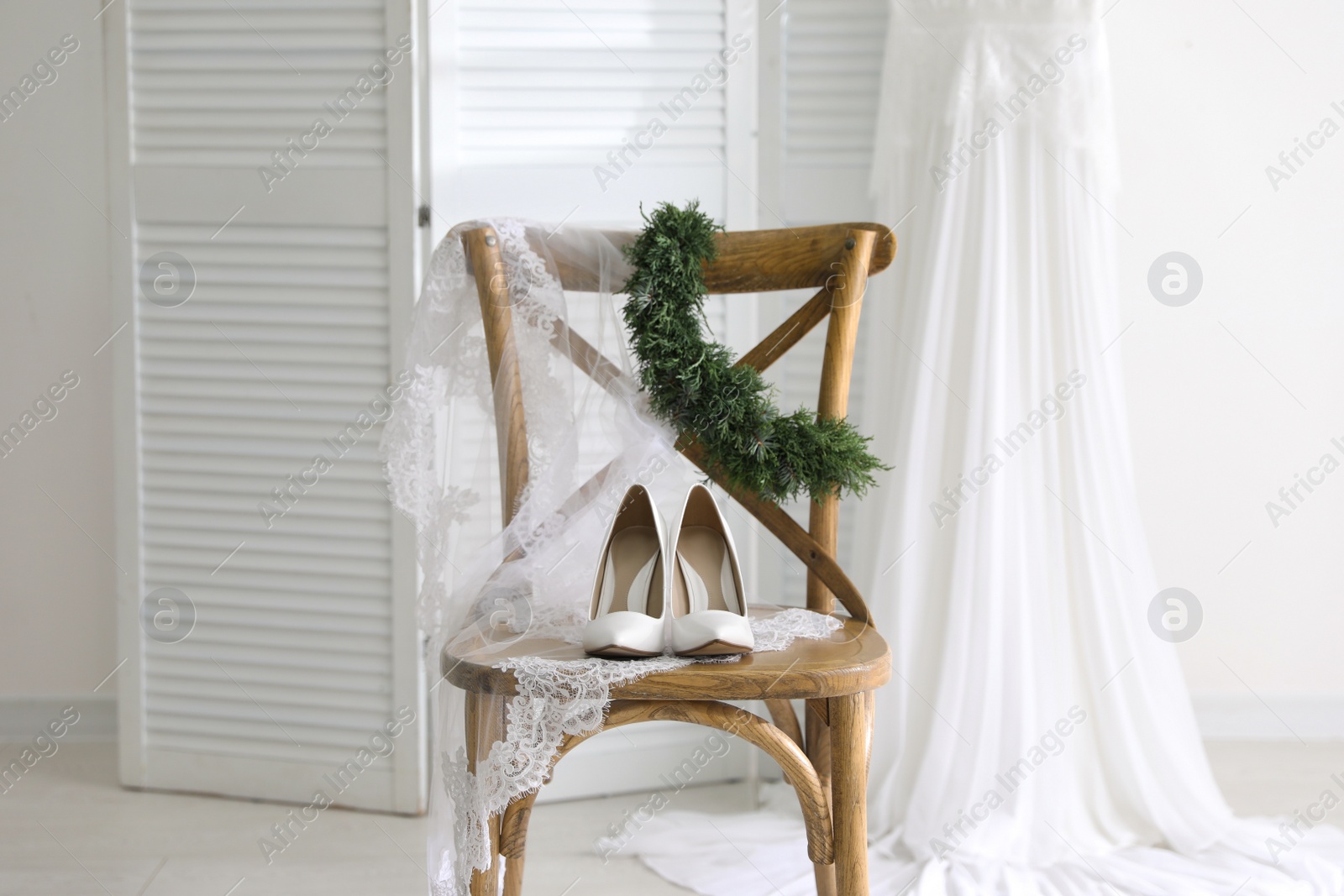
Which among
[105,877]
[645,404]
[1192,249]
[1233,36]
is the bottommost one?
[105,877]

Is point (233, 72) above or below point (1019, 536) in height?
above

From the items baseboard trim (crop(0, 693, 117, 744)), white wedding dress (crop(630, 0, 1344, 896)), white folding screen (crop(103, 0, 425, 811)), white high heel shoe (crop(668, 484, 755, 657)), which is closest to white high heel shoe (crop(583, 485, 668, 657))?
white high heel shoe (crop(668, 484, 755, 657))

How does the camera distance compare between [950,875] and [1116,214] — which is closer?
[950,875]

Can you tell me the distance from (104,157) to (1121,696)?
2344mm

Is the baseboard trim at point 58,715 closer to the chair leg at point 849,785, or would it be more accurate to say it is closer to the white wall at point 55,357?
the white wall at point 55,357

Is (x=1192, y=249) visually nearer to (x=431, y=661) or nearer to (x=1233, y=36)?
(x=1233, y=36)

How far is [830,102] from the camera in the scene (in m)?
1.93

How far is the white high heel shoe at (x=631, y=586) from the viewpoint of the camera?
99cm

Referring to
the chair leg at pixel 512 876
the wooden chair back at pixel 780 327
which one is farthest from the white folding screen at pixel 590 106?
the chair leg at pixel 512 876

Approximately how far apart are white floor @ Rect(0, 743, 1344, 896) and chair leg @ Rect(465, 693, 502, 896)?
0.56m

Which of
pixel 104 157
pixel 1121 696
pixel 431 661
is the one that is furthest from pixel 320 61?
pixel 1121 696

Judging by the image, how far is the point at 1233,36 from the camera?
209 centimetres

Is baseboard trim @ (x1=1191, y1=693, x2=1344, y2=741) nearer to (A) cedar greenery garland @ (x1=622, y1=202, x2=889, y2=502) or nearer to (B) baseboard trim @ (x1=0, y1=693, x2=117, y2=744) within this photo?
(A) cedar greenery garland @ (x1=622, y1=202, x2=889, y2=502)

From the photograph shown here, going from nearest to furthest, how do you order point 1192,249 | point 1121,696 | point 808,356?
1. point 1121,696
2. point 808,356
3. point 1192,249
